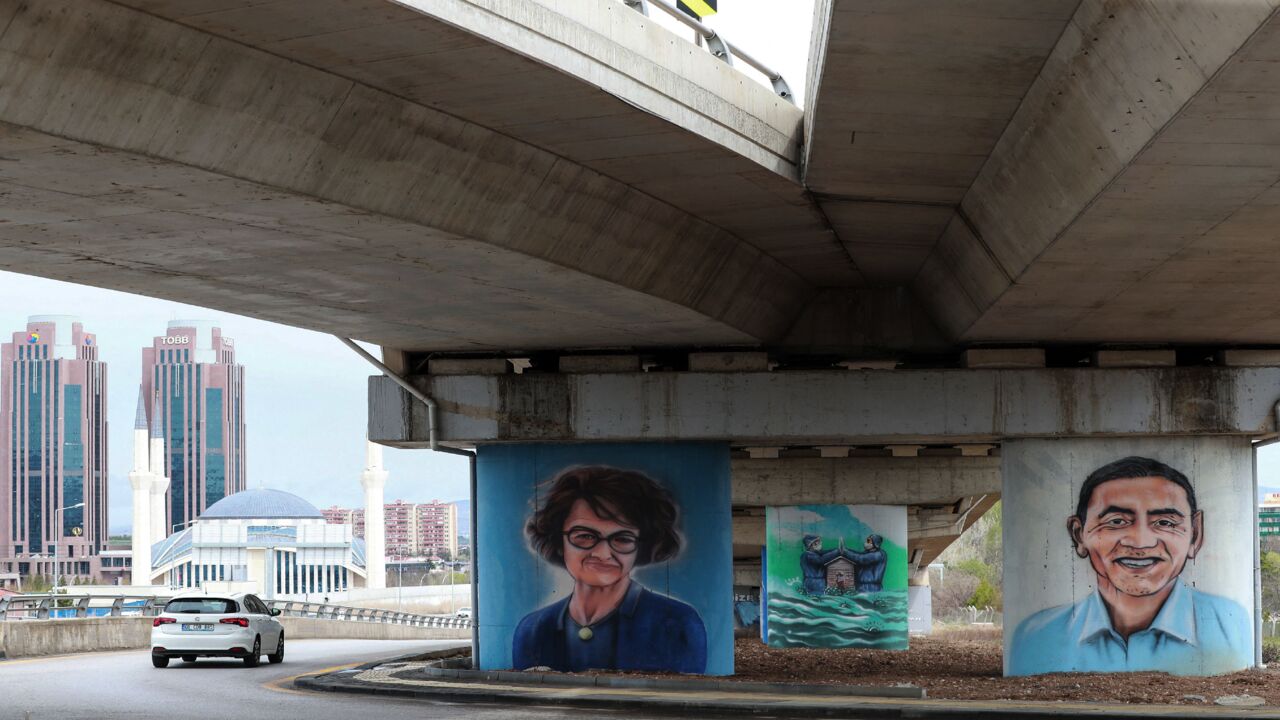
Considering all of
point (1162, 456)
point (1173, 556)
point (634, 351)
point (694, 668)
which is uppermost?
point (634, 351)

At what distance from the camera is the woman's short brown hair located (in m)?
21.6

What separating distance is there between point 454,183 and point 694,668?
10.9 meters

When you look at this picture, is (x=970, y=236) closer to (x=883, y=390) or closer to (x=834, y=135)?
(x=834, y=135)

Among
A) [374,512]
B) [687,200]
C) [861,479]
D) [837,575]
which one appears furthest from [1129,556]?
[374,512]

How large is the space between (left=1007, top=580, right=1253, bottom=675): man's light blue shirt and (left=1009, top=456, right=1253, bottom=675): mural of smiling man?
13 mm

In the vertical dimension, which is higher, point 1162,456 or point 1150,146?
point 1150,146

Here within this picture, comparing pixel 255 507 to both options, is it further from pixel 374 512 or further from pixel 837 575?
pixel 837 575

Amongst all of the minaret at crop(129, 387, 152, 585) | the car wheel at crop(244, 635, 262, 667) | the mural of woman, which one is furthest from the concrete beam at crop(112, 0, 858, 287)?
the minaret at crop(129, 387, 152, 585)

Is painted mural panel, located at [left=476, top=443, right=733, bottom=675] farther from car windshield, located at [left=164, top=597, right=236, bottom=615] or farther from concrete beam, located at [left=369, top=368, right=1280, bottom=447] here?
car windshield, located at [left=164, top=597, right=236, bottom=615]

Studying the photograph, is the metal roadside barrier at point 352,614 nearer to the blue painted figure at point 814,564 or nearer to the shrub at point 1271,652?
the blue painted figure at point 814,564

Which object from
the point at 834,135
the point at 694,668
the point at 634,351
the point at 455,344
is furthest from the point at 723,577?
the point at 834,135

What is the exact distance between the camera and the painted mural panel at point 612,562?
2134 cm

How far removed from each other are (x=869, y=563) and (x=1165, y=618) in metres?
23.5

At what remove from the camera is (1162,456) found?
20469 mm
